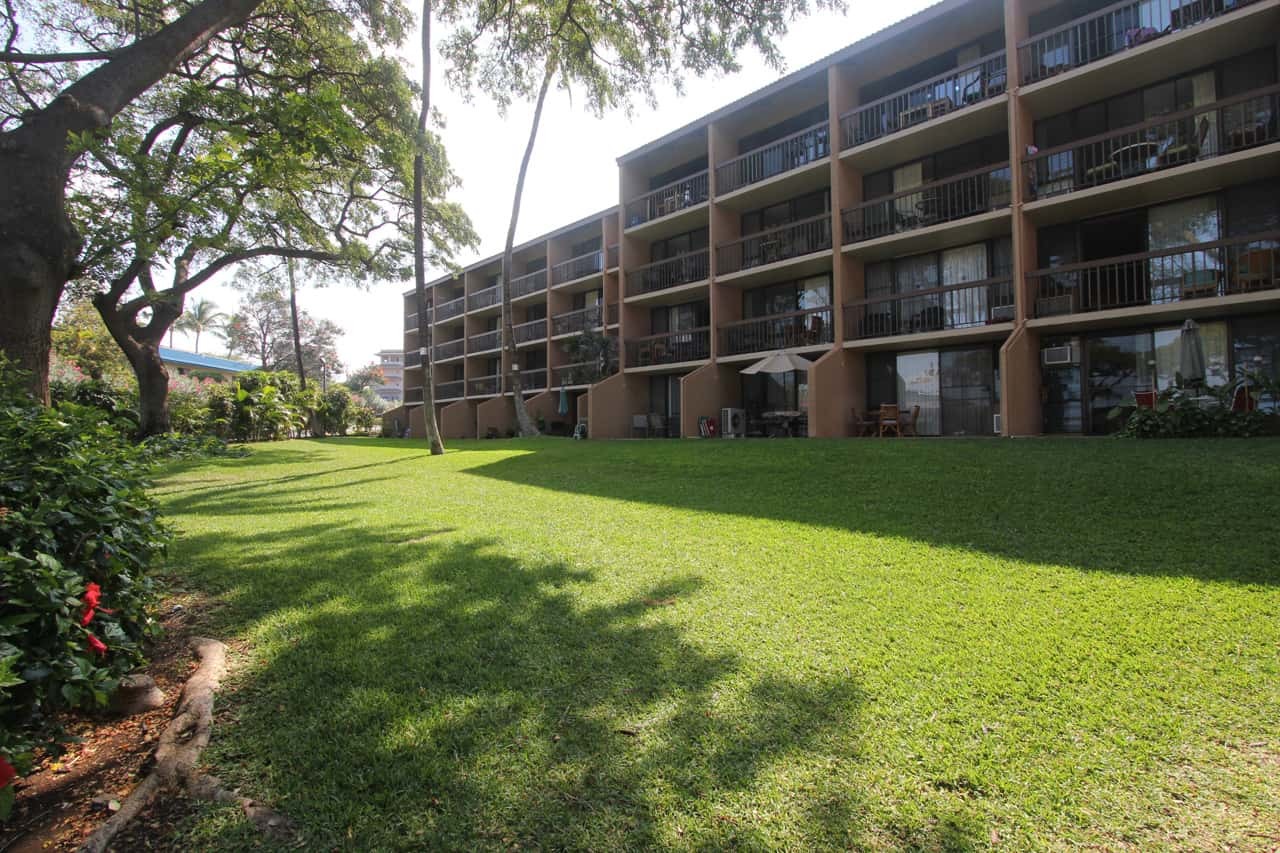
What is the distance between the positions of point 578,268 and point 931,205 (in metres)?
14.9

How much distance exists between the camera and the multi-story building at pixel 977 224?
35.8 ft

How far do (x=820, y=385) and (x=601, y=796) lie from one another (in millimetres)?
13642

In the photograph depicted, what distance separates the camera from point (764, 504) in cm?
665

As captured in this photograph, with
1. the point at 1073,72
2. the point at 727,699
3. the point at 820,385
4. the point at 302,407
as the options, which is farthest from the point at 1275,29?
the point at 302,407

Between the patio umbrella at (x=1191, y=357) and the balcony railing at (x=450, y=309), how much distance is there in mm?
29758

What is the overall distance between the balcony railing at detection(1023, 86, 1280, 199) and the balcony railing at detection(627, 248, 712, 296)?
924 cm

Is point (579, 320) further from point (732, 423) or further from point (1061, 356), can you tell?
point (1061, 356)

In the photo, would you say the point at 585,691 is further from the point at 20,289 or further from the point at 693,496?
the point at 20,289

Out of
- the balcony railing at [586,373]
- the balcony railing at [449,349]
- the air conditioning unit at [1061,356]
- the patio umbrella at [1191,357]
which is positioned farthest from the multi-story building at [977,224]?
the balcony railing at [449,349]

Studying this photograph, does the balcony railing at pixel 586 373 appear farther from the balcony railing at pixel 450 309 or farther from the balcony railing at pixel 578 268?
the balcony railing at pixel 450 309

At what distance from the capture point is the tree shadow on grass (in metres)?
1.71

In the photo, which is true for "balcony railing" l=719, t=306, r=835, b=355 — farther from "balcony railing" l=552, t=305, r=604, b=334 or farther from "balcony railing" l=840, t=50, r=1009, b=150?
"balcony railing" l=552, t=305, r=604, b=334

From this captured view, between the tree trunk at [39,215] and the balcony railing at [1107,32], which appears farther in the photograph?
the balcony railing at [1107,32]

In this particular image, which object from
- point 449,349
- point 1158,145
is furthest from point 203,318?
point 1158,145
